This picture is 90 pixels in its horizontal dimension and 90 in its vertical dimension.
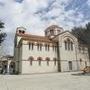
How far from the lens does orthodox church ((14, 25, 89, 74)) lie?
37.7m

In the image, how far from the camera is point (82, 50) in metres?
49.0

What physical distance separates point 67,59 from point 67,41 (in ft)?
16.2

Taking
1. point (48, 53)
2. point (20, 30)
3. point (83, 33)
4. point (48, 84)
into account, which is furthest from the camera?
point (83, 33)

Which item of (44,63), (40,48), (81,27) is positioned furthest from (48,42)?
(81,27)

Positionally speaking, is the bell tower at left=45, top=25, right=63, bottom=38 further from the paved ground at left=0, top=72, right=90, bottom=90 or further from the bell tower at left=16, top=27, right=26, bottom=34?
the paved ground at left=0, top=72, right=90, bottom=90

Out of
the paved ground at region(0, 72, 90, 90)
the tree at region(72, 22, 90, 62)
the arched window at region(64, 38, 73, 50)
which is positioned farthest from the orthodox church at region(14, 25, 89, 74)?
the tree at region(72, 22, 90, 62)

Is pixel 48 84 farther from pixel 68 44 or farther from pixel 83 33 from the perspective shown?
pixel 83 33

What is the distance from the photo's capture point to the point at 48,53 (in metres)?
40.8

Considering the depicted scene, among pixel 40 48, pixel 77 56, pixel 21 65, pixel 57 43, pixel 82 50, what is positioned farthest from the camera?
pixel 82 50

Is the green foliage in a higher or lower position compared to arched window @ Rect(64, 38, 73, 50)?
higher

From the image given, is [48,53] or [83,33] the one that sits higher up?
[83,33]

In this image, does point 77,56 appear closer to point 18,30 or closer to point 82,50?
point 82,50

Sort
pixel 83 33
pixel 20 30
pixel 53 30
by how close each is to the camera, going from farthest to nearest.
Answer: pixel 83 33, pixel 53 30, pixel 20 30

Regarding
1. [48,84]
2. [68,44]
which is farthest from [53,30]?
[48,84]
